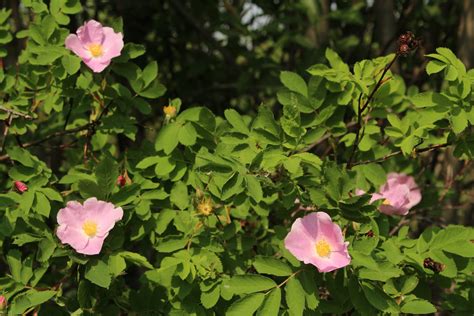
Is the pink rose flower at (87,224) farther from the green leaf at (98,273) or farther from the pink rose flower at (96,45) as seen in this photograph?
the pink rose flower at (96,45)

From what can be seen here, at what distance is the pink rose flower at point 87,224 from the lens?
1.43 m

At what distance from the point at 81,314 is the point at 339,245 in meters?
0.62

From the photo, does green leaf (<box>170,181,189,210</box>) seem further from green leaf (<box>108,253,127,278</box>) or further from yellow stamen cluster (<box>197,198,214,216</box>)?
green leaf (<box>108,253,127,278</box>)

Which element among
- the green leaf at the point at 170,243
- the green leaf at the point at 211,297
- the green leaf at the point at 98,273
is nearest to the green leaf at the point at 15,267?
the green leaf at the point at 98,273

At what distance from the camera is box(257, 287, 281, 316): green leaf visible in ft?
4.50

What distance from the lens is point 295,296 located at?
1370 millimetres

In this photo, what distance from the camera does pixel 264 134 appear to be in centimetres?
150

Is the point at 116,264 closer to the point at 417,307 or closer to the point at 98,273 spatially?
the point at 98,273

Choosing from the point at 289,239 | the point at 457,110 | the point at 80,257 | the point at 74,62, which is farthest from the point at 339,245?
the point at 74,62

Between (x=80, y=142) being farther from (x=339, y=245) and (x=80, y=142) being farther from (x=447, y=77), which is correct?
(x=447, y=77)

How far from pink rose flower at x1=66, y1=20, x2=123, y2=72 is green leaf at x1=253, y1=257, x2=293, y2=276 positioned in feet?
2.00

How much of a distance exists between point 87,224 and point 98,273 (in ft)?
0.36

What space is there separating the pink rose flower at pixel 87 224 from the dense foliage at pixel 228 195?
0.03m

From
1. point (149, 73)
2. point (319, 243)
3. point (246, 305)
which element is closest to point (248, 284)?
point (246, 305)
